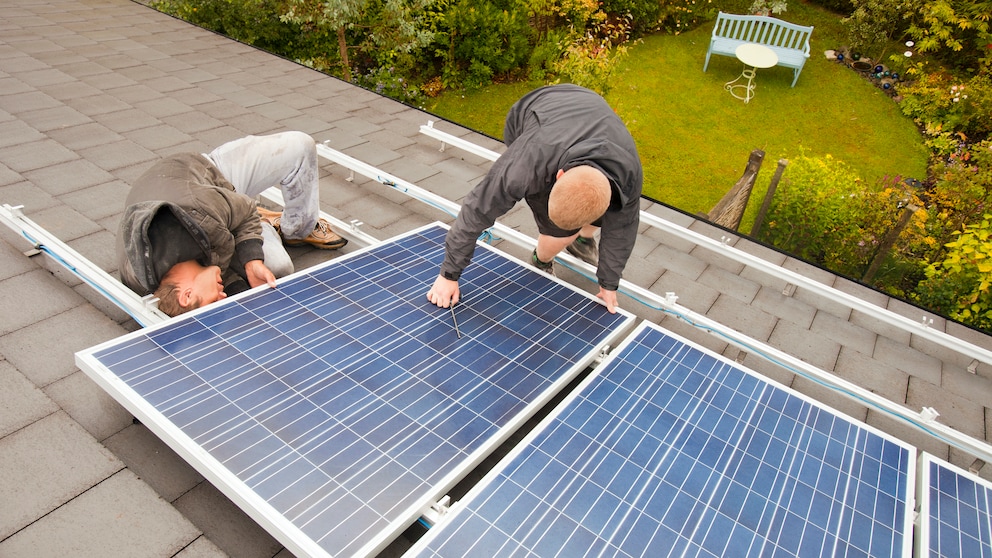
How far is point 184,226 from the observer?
2.75 meters

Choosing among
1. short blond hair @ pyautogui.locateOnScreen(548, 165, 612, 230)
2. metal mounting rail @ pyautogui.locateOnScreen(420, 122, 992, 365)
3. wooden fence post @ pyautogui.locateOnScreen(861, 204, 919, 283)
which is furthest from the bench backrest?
short blond hair @ pyautogui.locateOnScreen(548, 165, 612, 230)

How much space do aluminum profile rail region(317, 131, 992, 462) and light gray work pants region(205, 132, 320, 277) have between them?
31.9 inches

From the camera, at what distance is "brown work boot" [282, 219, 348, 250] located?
155 inches

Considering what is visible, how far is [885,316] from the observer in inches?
144

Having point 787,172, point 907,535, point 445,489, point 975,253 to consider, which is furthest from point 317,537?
point 787,172

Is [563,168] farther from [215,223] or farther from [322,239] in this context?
[322,239]

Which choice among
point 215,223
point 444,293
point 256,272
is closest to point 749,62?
point 444,293

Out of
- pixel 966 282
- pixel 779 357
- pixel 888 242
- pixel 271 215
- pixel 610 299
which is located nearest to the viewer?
pixel 779 357

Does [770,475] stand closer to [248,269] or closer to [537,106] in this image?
[537,106]

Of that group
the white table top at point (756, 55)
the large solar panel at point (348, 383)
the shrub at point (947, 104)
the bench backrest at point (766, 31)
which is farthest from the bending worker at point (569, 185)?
the bench backrest at point (766, 31)

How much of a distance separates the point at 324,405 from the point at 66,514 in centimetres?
98

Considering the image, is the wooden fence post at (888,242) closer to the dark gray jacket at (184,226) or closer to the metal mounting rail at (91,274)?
the dark gray jacket at (184,226)

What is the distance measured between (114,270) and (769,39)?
13.8m

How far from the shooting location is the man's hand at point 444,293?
2.90 meters
